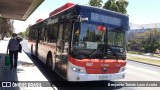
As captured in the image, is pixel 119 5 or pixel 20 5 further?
pixel 119 5

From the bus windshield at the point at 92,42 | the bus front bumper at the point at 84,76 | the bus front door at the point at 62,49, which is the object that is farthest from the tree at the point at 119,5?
the bus front bumper at the point at 84,76

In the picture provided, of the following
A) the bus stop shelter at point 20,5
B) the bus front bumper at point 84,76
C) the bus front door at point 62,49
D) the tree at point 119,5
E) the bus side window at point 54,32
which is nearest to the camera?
the bus front bumper at point 84,76

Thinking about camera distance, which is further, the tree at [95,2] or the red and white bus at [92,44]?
the tree at [95,2]

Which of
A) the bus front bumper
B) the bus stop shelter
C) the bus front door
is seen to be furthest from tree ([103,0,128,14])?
the bus front bumper

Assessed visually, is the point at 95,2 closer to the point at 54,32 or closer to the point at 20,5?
the point at 20,5

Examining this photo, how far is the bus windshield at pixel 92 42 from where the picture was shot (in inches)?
369

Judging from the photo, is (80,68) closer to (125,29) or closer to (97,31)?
(97,31)

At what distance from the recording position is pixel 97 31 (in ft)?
31.9

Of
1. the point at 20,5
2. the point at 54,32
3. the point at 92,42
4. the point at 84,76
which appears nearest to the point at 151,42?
the point at 20,5

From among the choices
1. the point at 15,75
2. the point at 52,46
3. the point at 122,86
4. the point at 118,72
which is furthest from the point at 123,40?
the point at 15,75

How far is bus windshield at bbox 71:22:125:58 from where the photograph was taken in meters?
9.37

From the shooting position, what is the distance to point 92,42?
958 cm

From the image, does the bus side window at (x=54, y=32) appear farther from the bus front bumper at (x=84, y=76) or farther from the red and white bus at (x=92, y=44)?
the bus front bumper at (x=84, y=76)

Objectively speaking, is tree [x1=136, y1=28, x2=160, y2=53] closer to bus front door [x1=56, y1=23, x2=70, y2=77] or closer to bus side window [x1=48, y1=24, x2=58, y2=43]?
bus side window [x1=48, y1=24, x2=58, y2=43]
